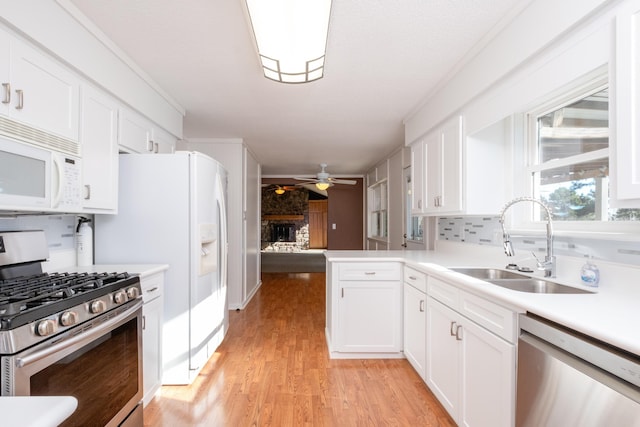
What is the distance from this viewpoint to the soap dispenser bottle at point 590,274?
1.48m

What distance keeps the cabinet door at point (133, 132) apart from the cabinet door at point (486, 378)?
252 centimetres

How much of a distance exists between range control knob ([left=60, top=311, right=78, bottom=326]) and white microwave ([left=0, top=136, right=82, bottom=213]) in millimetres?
544

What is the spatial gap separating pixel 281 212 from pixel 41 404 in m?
11.1

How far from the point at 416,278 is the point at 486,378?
98 cm

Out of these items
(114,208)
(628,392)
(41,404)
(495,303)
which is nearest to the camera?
(41,404)

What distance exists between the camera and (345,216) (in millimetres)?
8281

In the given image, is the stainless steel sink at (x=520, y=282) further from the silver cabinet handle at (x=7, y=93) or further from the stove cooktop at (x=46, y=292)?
the silver cabinet handle at (x=7, y=93)

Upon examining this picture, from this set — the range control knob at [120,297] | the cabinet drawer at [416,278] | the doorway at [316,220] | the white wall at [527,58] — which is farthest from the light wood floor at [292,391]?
the doorway at [316,220]

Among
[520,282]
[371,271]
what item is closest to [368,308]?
[371,271]

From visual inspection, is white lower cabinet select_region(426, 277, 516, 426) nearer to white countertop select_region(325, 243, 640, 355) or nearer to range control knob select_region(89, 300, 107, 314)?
white countertop select_region(325, 243, 640, 355)

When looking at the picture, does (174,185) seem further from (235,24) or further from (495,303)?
(495,303)

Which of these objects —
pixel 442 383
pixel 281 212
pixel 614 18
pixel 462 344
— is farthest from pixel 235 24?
pixel 281 212

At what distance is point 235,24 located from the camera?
1811 millimetres

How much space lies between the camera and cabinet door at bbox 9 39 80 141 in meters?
1.43
